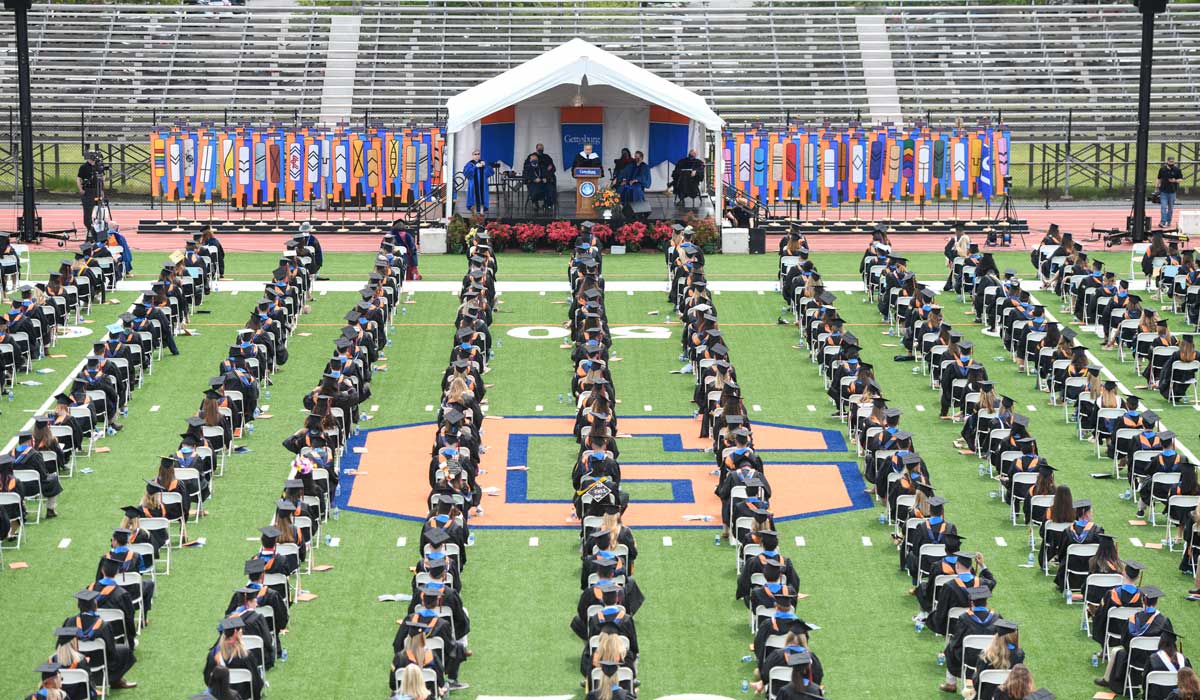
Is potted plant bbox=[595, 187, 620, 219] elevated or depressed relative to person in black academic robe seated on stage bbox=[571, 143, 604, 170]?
depressed

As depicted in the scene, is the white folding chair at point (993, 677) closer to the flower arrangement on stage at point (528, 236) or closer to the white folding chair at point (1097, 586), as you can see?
the white folding chair at point (1097, 586)

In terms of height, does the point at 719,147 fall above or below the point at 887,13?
below

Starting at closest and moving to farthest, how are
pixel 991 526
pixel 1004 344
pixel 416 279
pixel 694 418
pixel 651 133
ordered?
pixel 991 526, pixel 694 418, pixel 1004 344, pixel 416 279, pixel 651 133

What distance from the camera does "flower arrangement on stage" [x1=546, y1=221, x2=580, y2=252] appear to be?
150 feet

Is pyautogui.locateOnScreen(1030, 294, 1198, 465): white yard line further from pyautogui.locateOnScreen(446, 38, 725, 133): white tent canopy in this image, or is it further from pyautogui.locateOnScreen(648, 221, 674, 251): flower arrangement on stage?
pyautogui.locateOnScreen(446, 38, 725, 133): white tent canopy

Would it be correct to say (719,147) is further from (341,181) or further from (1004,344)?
(1004,344)

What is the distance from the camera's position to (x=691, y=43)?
62750 mm

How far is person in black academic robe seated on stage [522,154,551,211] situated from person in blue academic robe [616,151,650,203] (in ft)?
5.68

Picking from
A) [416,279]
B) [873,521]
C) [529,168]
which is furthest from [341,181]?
[873,521]

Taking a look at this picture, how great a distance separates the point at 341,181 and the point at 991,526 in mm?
28739

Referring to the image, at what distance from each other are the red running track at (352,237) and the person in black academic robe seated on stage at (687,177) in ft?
7.77

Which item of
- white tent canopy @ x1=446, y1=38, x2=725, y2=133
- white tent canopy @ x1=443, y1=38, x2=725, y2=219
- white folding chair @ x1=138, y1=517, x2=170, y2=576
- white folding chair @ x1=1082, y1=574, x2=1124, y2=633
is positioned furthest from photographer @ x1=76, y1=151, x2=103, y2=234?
white folding chair @ x1=1082, y1=574, x2=1124, y2=633

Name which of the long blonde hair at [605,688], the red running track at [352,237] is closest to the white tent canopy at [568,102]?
the red running track at [352,237]

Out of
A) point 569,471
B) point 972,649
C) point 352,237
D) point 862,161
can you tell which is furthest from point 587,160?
point 972,649
